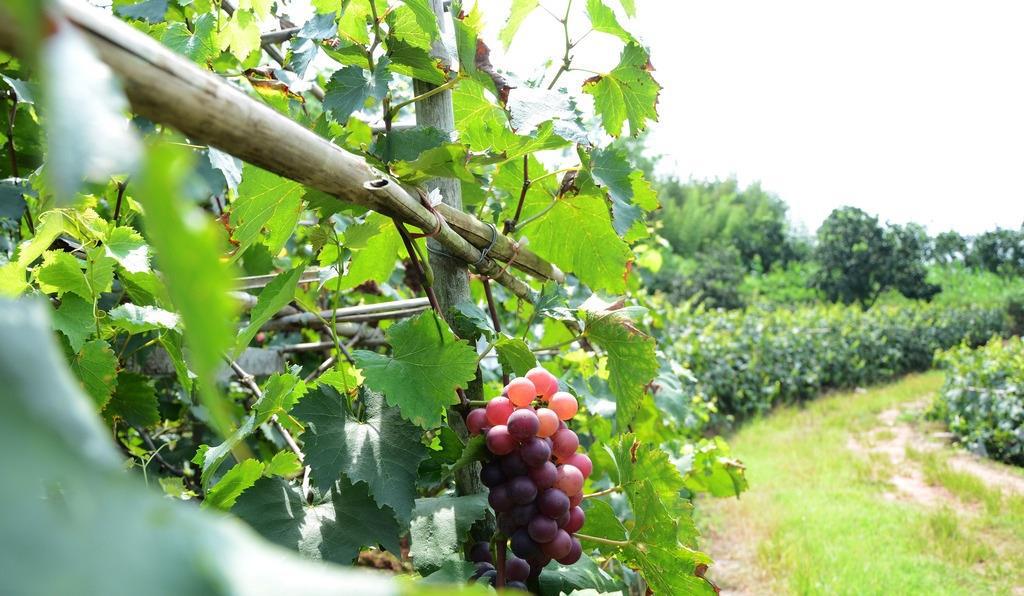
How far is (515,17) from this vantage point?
1.10 meters

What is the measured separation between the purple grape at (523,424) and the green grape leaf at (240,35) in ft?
2.53

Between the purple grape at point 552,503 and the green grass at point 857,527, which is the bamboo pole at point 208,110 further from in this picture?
the green grass at point 857,527

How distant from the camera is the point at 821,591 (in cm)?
357

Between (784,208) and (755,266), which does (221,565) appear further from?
(784,208)

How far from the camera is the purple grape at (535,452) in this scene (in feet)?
2.54

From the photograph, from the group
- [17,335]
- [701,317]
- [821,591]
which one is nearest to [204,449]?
[17,335]

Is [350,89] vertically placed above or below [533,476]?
above

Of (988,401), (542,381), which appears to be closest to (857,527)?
(988,401)

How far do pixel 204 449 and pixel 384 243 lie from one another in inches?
15.4

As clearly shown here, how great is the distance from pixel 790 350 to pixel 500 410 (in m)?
9.61

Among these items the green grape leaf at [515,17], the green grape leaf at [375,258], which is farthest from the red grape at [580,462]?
the green grape leaf at [515,17]

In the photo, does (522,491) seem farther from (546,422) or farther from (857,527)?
(857,527)

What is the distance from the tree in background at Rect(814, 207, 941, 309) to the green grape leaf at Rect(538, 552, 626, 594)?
20862 millimetres

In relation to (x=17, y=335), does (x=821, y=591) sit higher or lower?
lower
